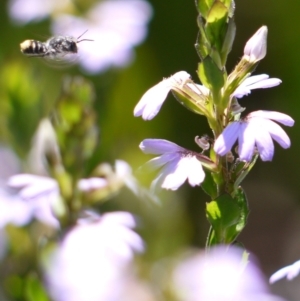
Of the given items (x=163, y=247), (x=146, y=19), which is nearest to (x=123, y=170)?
(x=163, y=247)

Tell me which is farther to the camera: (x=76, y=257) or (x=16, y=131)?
(x=16, y=131)

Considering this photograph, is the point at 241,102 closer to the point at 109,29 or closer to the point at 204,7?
the point at 109,29

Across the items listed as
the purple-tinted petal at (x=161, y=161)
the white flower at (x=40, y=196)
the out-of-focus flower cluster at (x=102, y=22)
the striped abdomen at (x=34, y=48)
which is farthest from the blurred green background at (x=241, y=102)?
the purple-tinted petal at (x=161, y=161)

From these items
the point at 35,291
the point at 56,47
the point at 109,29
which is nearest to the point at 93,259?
the point at 35,291

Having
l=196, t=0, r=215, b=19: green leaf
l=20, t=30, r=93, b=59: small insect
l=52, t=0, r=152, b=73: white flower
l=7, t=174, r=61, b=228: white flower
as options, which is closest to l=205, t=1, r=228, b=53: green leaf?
l=196, t=0, r=215, b=19: green leaf

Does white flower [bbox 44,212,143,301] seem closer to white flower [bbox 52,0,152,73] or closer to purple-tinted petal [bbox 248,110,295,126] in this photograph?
purple-tinted petal [bbox 248,110,295,126]

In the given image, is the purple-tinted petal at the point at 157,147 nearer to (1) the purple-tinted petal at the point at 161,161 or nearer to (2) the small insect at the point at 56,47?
(1) the purple-tinted petal at the point at 161,161

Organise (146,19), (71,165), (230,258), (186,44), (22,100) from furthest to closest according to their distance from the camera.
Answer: (186,44) → (146,19) → (22,100) → (71,165) → (230,258)

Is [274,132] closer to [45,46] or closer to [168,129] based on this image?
[45,46]
